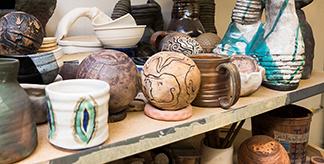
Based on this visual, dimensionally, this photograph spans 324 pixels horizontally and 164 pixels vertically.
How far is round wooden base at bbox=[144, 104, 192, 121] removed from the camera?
526 millimetres

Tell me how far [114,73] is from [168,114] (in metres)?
0.11

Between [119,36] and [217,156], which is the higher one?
[119,36]

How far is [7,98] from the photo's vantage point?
385 millimetres

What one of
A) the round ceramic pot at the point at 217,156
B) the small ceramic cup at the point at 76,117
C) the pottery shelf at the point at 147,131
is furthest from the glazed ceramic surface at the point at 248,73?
the small ceramic cup at the point at 76,117

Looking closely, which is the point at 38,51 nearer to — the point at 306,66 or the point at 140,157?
the point at 140,157

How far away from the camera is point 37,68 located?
49 centimetres

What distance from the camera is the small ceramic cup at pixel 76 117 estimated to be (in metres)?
0.41

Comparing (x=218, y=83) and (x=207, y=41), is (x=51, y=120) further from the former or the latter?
(x=207, y=41)

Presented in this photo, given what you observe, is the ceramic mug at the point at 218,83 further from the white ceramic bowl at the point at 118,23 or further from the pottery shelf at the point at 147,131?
the white ceramic bowl at the point at 118,23

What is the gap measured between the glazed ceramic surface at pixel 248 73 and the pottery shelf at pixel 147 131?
2cm

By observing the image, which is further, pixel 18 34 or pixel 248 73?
pixel 248 73

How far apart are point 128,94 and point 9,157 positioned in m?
0.18

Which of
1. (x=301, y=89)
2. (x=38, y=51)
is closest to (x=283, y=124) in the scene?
(x=301, y=89)

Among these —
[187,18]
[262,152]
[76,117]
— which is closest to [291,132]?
[262,152]
